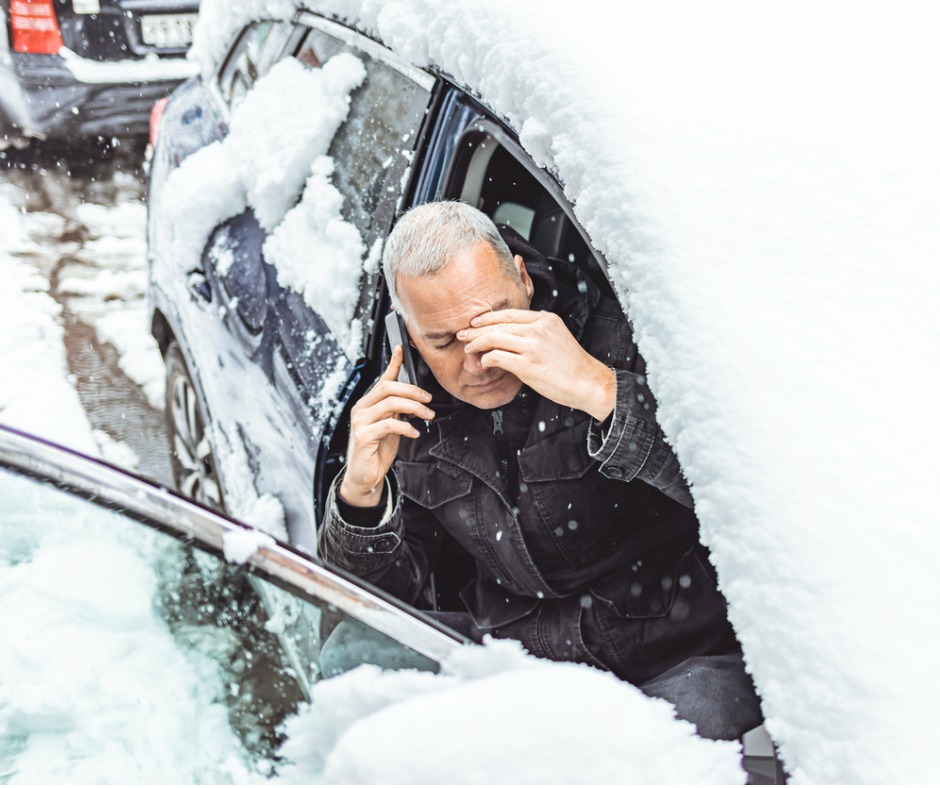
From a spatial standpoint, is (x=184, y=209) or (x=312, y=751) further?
(x=184, y=209)

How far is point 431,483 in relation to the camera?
1822mm

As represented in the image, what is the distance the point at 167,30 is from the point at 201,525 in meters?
4.15

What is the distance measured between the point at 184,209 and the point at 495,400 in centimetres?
134

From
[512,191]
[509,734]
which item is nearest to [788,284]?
[509,734]

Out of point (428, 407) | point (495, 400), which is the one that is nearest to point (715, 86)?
point (495, 400)

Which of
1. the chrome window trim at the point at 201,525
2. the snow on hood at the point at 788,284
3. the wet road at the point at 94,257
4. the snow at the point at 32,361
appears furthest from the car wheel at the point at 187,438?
the snow on hood at the point at 788,284

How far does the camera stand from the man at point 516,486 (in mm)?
1641

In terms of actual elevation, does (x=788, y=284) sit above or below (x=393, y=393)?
above

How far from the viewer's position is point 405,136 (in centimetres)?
187

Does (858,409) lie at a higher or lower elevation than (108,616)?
higher

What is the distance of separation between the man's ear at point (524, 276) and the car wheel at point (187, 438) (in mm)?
1158

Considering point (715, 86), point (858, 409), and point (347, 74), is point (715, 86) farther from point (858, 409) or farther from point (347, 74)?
point (347, 74)

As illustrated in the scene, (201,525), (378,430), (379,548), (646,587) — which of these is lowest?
(379,548)

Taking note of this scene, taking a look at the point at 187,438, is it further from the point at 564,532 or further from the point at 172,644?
the point at 172,644
